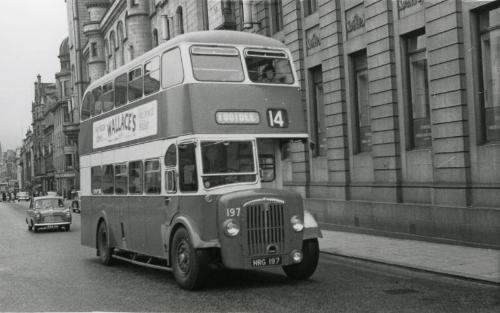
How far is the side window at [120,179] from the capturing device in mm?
14102

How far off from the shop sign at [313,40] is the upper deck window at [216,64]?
1164cm

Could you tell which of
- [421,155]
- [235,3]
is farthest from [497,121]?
[235,3]

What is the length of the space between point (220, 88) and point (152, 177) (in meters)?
2.50

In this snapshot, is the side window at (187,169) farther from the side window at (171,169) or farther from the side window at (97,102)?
the side window at (97,102)

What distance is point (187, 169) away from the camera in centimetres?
1110

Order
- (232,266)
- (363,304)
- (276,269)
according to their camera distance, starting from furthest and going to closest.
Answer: (276,269) → (232,266) → (363,304)

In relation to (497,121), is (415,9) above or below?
above

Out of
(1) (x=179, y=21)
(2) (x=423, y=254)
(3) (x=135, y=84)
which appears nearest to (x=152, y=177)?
(3) (x=135, y=84)

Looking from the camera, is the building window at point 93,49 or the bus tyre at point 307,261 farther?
the building window at point 93,49

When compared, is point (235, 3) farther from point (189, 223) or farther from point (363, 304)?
point (363, 304)

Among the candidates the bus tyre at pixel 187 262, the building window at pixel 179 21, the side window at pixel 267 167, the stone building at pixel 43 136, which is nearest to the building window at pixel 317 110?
the side window at pixel 267 167

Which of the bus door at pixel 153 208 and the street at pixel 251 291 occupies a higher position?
the bus door at pixel 153 208

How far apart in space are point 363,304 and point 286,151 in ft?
11.7

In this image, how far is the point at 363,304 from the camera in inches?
357
